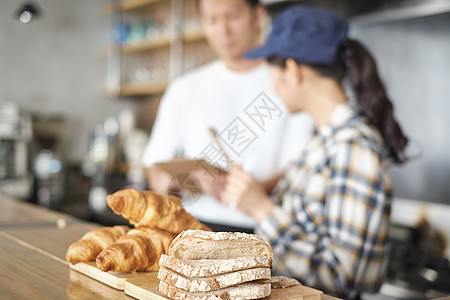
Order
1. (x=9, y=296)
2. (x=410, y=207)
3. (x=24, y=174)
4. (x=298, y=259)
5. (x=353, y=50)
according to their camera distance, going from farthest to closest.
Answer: (x=24, y=174), (x=410, y=207), (x=353, y=50), (x=298, y=259), (x=9, y=296)

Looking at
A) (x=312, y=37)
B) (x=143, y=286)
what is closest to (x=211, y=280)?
(x=143, y=286)

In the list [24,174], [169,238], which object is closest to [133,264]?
[169,238]

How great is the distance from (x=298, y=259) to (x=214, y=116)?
1064mm

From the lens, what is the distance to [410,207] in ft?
6.17

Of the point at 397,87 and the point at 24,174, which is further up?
the point at 397,87

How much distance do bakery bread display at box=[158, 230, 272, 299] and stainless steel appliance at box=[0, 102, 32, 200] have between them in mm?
3085

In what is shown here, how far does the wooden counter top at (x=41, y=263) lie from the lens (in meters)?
0.66

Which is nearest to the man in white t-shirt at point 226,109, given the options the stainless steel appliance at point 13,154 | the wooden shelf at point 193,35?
the wooden shelf at point 193,35

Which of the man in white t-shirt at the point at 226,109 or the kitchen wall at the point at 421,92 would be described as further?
the man in white t-shirt at the point at 226,109

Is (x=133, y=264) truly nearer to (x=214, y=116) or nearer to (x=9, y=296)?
(x=9, y=296)

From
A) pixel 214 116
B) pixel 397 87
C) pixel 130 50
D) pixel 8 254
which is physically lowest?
pixel 8 254

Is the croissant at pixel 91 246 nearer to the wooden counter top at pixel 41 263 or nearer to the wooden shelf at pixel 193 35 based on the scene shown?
the wooden counter top at pixel 41 263

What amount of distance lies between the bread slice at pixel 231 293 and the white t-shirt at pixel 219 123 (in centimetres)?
144

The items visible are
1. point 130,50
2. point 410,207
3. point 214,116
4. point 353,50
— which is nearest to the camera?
point 353,50
